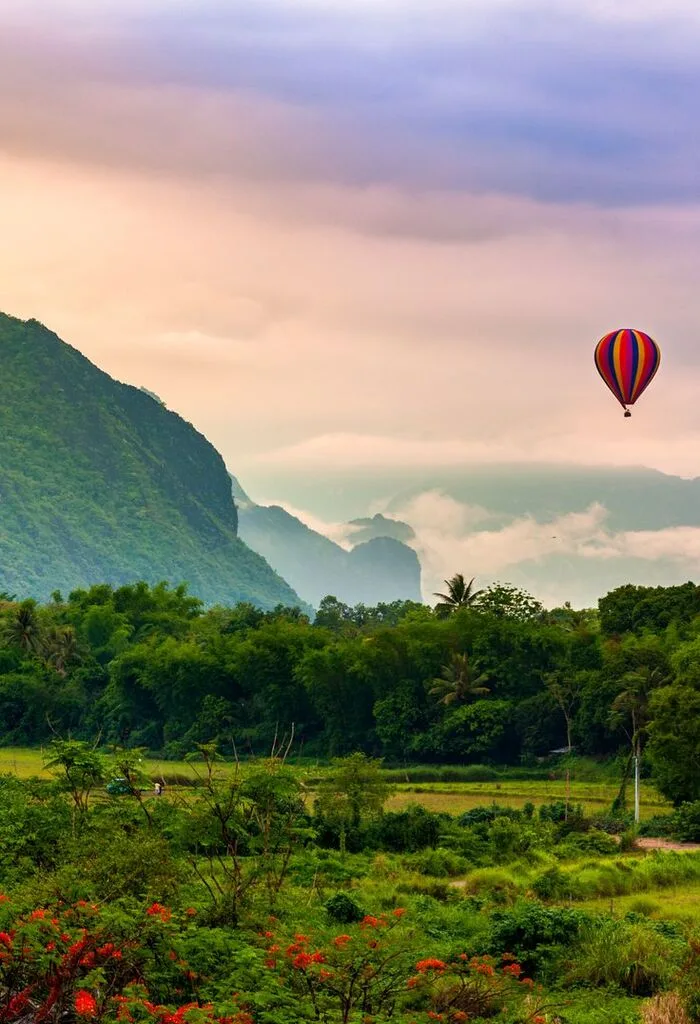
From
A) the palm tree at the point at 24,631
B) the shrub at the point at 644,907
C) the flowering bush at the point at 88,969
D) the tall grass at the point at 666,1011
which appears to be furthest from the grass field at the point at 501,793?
the flowering bush at the point at 88,969

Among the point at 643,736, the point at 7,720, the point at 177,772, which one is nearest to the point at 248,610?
the point at 7,720

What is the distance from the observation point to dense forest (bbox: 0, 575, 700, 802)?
212 feet

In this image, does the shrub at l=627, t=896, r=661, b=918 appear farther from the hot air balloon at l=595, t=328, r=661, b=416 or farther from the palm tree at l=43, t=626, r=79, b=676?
the palm tree at l=43, t=626, r=79, b=676

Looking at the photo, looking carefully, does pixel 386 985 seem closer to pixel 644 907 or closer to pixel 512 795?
pixel 644 907

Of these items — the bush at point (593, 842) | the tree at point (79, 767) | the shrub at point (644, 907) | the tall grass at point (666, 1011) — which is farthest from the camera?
the bush at point (593, 842)

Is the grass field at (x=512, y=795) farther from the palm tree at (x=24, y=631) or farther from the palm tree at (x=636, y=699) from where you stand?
the palm tree at (x=24, y=631)

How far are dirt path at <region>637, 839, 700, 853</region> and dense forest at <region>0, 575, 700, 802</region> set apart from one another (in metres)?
11.4

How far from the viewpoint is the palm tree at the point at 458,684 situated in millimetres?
69162

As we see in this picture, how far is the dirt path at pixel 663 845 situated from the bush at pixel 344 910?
16.3 metres

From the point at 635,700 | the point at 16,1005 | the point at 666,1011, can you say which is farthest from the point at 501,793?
the point at 16,1005

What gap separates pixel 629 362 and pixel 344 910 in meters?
29.3

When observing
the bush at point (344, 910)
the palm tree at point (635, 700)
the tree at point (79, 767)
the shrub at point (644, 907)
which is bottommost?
the shrub at point (644, 907)

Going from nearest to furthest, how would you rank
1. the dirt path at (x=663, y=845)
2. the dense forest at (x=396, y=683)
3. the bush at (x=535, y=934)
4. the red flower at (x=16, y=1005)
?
the red flower at (x=16, y=1005) → the bush at (x=535, y=934) → the dirt path at (x=663, y=845) → the dense forest at (x=396, y=683)

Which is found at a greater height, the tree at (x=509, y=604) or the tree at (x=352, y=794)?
the tree at (x=509, y=604)
